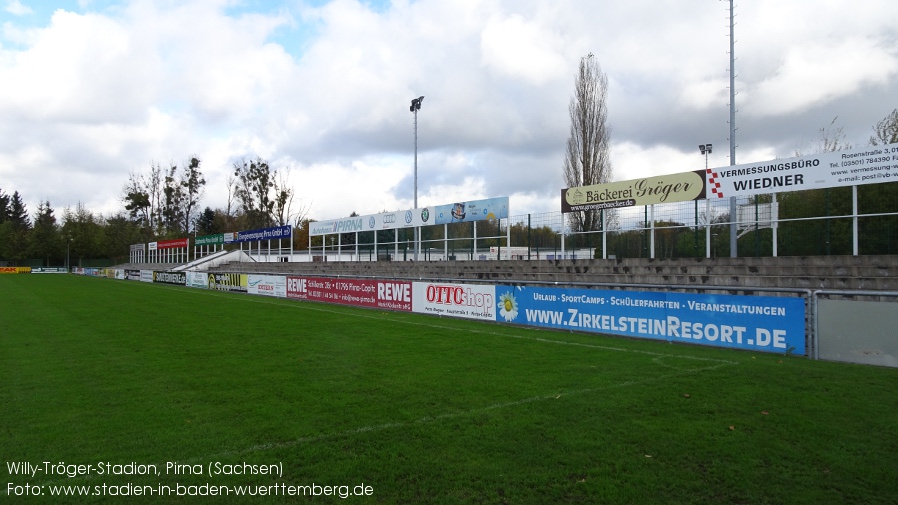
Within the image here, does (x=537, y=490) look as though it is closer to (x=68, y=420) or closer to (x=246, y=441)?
(x=246, y=441)

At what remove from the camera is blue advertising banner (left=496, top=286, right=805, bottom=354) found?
10562 millimetres

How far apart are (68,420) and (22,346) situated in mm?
7449

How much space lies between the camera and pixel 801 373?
8.62m

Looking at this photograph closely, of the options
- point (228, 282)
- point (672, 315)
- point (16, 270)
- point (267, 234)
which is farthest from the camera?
point (16, 270)

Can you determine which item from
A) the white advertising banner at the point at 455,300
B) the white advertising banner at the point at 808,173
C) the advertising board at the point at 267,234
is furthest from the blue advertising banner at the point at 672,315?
the advertising board at the point at 267,234

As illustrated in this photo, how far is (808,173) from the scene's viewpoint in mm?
16031

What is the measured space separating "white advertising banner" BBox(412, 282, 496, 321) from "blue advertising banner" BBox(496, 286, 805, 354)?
3.12 ft

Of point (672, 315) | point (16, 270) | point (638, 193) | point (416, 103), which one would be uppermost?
point (416, 103)

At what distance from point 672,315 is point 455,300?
7680 mm

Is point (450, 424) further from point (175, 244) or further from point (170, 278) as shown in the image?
point (175, 244)

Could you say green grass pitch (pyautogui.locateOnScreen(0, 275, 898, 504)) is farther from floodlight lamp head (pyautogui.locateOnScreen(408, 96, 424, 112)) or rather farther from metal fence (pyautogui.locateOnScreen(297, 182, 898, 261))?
floodlight lamp head (pyautogui.locateOnScreen(408, 96, 424, 112))

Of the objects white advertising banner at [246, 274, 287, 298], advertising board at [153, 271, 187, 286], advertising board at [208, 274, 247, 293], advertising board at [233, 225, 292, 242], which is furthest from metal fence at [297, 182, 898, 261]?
advertising board at [153, 271, 187, 286]

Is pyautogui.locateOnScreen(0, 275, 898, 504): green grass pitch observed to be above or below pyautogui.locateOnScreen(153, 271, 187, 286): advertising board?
below

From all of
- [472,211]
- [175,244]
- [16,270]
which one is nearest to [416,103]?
[472,211]
